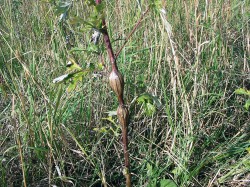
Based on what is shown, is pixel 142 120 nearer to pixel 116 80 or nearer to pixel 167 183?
pixel 167 183

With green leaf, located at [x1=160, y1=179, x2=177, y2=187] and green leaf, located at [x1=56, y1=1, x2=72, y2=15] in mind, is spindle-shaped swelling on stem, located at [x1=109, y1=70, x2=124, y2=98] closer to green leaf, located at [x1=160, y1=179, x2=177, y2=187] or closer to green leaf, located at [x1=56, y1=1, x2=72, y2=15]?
green leaf, located at [x1=56, y1=1, x2=72, y2=15]

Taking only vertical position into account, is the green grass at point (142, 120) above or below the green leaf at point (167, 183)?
above

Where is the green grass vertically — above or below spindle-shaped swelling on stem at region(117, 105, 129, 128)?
below

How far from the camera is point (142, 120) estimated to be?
1.54 m

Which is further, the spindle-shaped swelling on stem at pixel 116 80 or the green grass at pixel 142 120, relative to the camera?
the green grass at pixel 142 120

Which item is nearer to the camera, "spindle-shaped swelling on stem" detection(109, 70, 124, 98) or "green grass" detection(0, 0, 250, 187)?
"spindle-shaped swelling on stem" detection(109, 70, 124, 98)

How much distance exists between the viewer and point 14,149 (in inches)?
54.5

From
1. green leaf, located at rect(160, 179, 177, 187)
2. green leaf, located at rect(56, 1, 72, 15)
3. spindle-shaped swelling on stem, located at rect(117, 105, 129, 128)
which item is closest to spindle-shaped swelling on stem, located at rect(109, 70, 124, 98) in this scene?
spindle-shaped swelling on stem, located at rect(117, 105, 129, 128)

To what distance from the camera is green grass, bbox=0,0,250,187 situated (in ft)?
4.26

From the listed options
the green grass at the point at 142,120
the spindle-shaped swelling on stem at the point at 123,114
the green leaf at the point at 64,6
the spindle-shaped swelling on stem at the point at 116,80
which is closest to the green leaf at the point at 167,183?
the green grass at the point at 142,120

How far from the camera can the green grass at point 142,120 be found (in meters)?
1.30

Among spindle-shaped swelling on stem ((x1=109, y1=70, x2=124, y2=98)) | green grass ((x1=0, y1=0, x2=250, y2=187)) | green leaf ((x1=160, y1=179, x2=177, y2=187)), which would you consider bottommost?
green leaf ((x1=160, y1=179, x2=177, y2=187))

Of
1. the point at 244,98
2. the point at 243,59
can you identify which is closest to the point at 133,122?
the point at 244,98

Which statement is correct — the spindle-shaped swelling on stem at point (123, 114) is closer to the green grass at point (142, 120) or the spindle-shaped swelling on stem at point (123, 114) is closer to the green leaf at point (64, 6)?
the green grass at point (142, 120)
